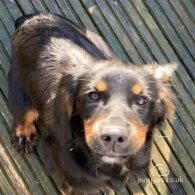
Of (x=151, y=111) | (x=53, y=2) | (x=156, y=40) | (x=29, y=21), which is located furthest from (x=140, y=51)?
(x=151, y=111)

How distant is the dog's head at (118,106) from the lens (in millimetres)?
2916

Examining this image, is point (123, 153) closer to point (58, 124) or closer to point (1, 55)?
point (58, 124)

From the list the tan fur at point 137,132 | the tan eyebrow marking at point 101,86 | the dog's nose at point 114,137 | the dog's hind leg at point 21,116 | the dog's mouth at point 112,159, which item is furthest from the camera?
the dog's hind leg at point 21,116

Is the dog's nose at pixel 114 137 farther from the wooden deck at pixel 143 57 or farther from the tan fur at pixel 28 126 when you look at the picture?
the wooden deck at pixel 143 57

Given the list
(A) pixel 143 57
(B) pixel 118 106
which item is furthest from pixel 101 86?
(A) pixel 143 57

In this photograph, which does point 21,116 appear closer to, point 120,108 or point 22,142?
point 22,142

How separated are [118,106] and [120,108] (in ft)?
0.07

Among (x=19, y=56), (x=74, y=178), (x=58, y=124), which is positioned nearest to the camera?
(x=58, y=124)

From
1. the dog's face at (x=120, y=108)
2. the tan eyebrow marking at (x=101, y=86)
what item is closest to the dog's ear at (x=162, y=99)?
the dog's face at (x=120, y=108)

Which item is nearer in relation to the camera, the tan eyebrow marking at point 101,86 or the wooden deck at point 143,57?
the tan eyebrow marking at point 101,86

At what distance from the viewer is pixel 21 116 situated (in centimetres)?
404

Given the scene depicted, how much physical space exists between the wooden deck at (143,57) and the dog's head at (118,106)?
1.08m

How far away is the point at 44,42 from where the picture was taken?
371cm

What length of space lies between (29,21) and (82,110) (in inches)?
42.8
